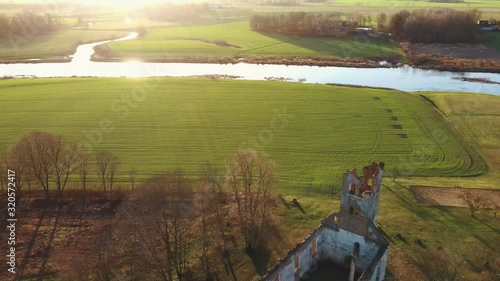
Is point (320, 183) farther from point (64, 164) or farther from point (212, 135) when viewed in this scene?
point (64, 164)

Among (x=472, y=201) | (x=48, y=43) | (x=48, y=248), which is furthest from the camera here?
(x=48, y=43)

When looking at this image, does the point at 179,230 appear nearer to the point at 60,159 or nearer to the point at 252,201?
the point at 252,201

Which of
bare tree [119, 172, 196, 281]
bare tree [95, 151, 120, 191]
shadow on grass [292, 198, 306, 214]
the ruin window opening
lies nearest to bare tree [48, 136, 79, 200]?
bare tree [95, 151, 120, 191]

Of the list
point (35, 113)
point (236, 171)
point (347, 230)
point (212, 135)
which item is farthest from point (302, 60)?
point (347, 230)

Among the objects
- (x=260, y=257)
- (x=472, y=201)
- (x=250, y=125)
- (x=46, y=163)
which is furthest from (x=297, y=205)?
(x=46, y=163)

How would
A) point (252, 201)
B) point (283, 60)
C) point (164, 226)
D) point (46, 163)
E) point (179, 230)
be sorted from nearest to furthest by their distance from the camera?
point (179, 230)
point (164, 226)
point (252, 201)
point (46, 163)
point (283, 60)
